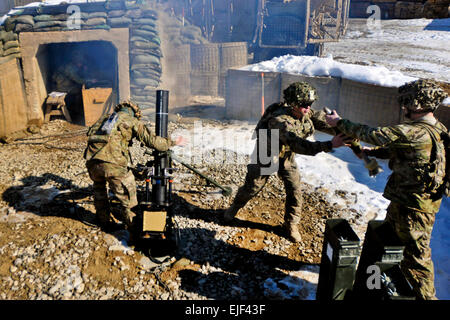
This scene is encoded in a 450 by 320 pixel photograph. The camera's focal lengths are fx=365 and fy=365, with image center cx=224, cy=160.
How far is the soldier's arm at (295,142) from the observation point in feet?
13.1

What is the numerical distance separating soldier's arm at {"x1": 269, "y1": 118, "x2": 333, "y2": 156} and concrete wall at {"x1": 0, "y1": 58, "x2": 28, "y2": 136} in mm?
7779

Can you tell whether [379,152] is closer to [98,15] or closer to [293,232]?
[293,232]

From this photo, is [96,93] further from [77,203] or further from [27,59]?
[77,203]

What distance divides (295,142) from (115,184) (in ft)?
7.84

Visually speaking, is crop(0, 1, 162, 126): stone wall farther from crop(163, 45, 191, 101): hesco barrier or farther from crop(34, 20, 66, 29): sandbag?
crop(163, 45, 191, 101): hesco barrier

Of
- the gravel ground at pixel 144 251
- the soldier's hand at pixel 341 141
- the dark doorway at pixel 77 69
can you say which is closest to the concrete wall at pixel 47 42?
the dark doorway at pixel 77 69

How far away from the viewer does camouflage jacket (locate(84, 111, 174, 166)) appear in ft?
15.4

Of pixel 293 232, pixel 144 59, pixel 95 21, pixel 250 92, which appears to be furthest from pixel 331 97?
pixel 95 21

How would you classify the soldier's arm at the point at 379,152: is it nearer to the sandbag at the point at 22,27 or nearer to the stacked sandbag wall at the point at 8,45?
the stacked sandbag wall at the point at 8,45

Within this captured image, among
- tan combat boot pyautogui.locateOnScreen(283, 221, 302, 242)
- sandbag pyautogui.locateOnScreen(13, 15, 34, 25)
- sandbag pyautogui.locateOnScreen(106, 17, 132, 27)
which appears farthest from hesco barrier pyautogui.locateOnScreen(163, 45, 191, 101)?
tan combat boot pyautogui.locateOnScreen(283, 221, 302, 242)

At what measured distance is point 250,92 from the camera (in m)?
10.1
